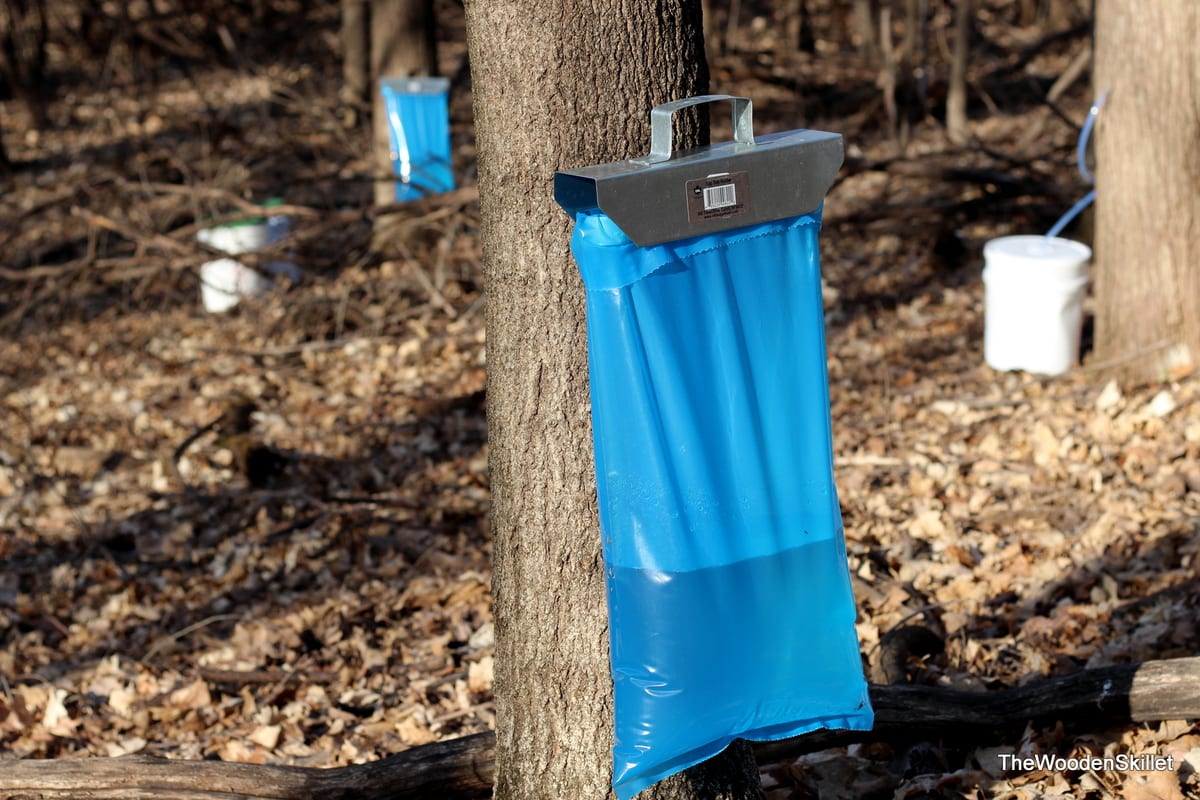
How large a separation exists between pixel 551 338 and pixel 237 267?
6266mm

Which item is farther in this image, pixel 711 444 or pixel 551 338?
pixel 551 338

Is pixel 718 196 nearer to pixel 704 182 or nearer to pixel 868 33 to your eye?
pixel 704 182

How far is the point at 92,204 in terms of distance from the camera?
10266 millimetres

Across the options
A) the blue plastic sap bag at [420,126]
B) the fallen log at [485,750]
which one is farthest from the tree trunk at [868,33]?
the fallen log at [485,750]

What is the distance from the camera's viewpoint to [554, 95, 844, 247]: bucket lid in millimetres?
2004

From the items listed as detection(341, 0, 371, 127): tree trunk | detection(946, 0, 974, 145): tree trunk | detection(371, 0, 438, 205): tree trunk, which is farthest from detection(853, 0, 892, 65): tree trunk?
detection(371, 0, 438, 205): tree trunk

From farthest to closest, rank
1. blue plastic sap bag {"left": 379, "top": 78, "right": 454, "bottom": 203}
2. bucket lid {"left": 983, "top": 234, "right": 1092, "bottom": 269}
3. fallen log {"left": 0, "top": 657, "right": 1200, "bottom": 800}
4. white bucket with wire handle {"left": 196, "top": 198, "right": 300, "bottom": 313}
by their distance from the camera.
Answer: white bucket with wire handle {"left": 196, "top": 198, "right": 300, "bottom": 313}, blue plastic sap bag {"left": 379, "top": 78, "right": 454, "bottom": 203}, bucket lid {"left": 983, "top": 234, "right": 1092, "bottom": 269}, fallen log {"left": 0, "top": 657, "right": 1200, "bottom": 800}

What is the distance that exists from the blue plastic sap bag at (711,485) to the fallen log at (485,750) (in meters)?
0.84

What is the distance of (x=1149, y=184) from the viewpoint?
5410mm

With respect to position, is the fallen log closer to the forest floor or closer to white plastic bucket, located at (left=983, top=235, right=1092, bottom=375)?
the forest floor

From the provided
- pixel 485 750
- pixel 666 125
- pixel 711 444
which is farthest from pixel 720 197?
pixel 485 750

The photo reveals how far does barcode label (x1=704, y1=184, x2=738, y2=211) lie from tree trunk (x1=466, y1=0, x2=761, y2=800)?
0.25 metres

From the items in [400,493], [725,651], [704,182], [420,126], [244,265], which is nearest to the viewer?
[704,182]

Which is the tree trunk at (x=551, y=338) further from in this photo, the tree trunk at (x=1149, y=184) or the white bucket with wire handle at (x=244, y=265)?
the white bucket with wire handle at (x=244, y=265)
